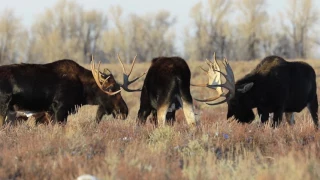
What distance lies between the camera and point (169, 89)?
34.7ft

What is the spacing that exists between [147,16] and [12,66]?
8326 cm

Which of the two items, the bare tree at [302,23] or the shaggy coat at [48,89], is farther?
the bare tree at [302,23]

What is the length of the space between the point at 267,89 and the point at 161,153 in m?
4.80

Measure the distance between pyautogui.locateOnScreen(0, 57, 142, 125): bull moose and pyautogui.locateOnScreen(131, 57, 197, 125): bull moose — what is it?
40.3 inches

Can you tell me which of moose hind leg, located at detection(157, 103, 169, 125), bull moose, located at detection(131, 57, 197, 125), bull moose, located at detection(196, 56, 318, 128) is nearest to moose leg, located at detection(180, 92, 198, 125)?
bull moose, located at detection(131, 57, 197, 125)

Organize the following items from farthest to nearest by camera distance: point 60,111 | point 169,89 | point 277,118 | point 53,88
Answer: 1. point 277,118
2. point 53,88
3. point 60,111
4. point 169,89

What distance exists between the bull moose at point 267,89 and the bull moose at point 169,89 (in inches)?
32.9

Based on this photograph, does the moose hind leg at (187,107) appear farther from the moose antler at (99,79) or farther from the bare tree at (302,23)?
the bare tree at (302,23)

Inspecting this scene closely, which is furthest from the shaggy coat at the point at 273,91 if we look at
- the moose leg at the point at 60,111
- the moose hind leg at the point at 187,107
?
the moose leg at the point at 60,111

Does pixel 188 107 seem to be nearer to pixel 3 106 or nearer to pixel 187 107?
pixel 187 107

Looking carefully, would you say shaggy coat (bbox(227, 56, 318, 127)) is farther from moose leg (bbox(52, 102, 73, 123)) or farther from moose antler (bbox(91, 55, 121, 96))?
moose leg (bbox(52, 102, 73, 123))

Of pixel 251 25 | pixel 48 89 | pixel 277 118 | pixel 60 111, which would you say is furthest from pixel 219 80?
pixel 251 25

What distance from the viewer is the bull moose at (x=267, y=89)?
37.4ft

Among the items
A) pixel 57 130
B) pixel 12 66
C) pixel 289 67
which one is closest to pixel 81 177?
pixel 57 130
